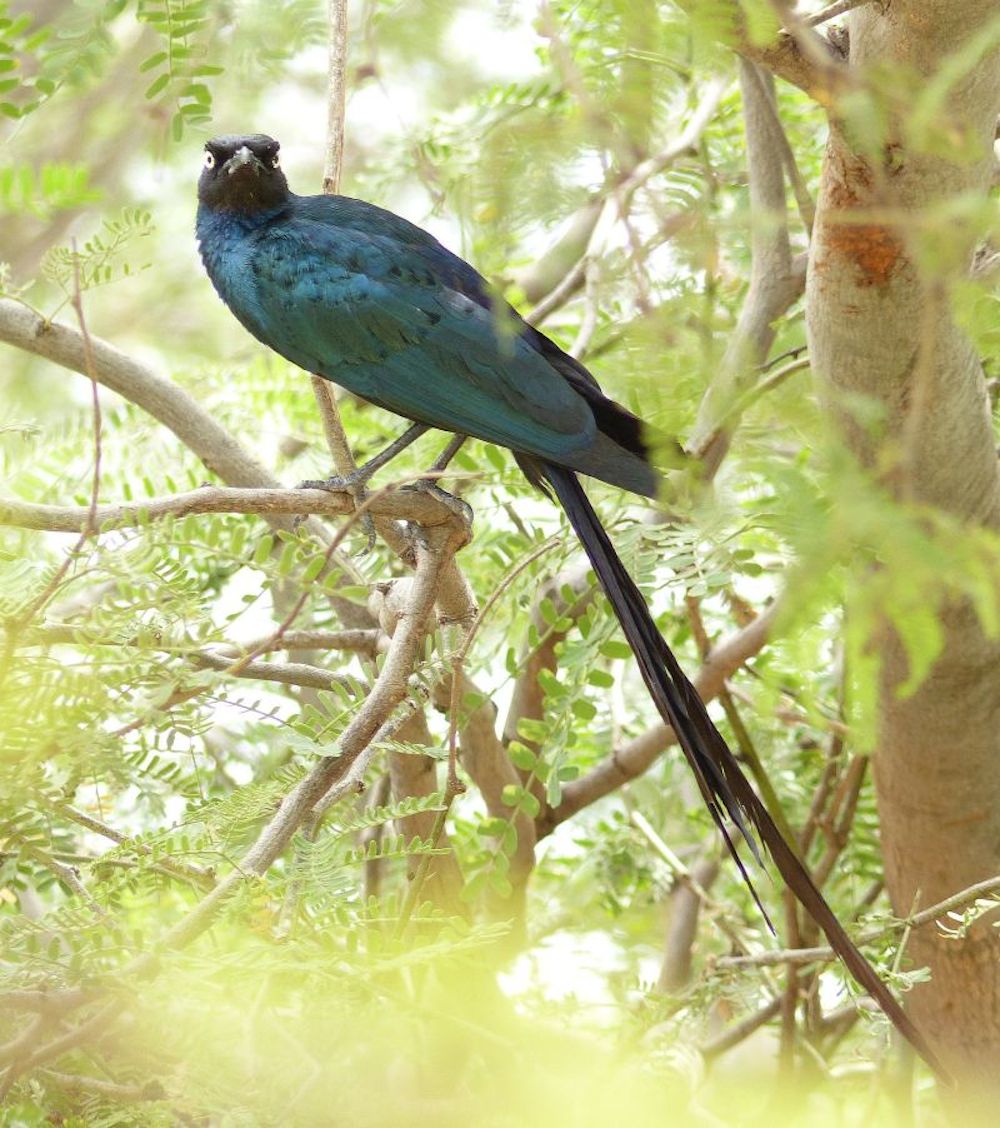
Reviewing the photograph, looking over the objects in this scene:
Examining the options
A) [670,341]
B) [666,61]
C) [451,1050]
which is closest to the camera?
[670,341]

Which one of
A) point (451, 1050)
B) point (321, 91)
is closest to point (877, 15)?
point (451, 1050)

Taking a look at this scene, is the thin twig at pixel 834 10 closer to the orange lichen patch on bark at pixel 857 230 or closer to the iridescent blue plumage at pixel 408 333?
the orange lichen patch on bark at pixel 857 230

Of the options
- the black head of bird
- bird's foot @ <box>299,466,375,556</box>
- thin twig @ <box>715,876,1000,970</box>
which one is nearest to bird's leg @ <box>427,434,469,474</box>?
bird's foot @ <box>299,466,375,556</box>

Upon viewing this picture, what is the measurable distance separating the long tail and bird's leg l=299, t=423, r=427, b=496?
0.33 m

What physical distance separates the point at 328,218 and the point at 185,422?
0.44m

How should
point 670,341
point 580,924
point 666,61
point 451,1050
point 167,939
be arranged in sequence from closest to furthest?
point 670,341 < point 167,939 < point 666,61 < point 451,1050 < point 580,924

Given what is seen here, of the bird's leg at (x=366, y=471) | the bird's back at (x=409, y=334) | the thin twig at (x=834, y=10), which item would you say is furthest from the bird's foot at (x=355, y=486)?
the thin twig at (x=834, y=10)

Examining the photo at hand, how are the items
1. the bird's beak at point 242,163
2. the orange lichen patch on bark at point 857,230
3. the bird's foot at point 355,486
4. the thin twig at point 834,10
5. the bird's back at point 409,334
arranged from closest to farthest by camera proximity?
the thin twig at point 834,10, the orange lichen patch on bark at point 857,230, the bird's foot at point 355,486, the bird's back at point 409,334, the bird's beak at point 242,163

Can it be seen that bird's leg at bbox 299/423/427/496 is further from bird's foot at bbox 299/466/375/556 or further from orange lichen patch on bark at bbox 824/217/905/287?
orange lichen patch on bark at bbox 824/217/905/287

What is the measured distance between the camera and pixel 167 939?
1256 mm

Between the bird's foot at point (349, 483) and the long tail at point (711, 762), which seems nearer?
the long tail at point (711, 762)

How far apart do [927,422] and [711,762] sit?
0.51 metres

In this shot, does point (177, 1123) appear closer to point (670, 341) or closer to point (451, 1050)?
point (451, 1050)

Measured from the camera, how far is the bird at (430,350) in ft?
5.94
